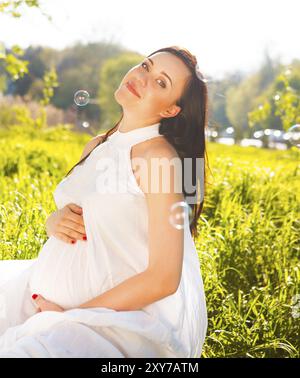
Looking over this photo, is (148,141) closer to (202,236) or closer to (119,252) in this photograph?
(119,252)

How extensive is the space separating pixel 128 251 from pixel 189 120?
52cm

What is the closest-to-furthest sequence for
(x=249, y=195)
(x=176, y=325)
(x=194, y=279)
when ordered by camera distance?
(x=176, y=325) → (x=194, y=279) → (x=249, y=195)

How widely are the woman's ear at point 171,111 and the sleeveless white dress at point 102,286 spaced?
2.2 inches

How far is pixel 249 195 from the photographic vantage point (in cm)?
546

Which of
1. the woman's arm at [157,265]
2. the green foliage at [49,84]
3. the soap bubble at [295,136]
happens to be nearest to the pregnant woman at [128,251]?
the woman's arm at [157,265]

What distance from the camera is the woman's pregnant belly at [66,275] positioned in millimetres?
2262

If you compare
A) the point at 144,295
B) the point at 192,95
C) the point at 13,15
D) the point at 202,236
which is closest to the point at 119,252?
the point at 144,295

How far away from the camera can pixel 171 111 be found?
235 cm

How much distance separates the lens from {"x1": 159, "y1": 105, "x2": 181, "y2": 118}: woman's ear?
2.34 m

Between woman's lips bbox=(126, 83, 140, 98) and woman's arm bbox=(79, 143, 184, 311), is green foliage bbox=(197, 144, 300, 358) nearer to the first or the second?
woman's arm bbox=(79, 143, 184, 311)

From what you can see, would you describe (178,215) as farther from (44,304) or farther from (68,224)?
(44,304)

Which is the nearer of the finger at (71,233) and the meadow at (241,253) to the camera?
the finger at (71,233)

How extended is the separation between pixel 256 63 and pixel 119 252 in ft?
122

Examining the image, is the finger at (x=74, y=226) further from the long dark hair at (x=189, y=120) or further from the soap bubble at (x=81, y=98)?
the soap bubble at (x=81, y=98)
